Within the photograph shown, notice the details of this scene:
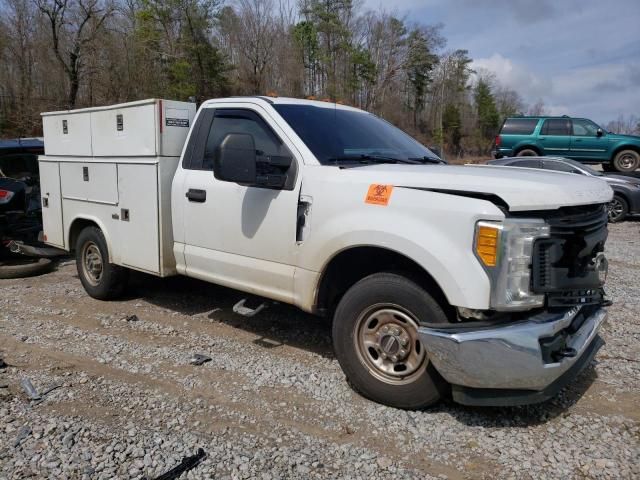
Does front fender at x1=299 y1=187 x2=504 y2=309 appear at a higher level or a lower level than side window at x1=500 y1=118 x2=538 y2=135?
lower

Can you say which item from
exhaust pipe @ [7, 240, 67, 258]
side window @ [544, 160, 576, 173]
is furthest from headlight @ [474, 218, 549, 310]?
side window @ [544, 160, 576, 173]

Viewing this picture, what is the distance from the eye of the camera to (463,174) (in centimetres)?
336

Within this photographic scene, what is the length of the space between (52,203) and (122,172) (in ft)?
5.34

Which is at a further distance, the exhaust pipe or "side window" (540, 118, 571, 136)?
"side window" (540, 118, 571, 136)

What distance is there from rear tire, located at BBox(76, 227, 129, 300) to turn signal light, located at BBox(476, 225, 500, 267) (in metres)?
4.09

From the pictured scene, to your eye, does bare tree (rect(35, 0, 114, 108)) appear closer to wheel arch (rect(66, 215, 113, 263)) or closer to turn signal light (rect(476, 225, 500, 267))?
wheel arch (rect(66, 215, 113, 263))

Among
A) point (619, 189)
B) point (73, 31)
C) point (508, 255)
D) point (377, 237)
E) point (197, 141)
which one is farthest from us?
point (73, 31)

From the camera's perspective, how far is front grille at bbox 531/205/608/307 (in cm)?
304

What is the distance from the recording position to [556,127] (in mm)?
17422

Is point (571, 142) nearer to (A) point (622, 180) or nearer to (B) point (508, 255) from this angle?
(A) point (622, 180)

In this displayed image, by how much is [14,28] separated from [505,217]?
1324 inches

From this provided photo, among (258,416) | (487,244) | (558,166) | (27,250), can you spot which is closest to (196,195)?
(258,416)

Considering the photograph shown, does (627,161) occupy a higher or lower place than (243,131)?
lower

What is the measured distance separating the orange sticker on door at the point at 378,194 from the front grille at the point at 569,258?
0.92 meters
